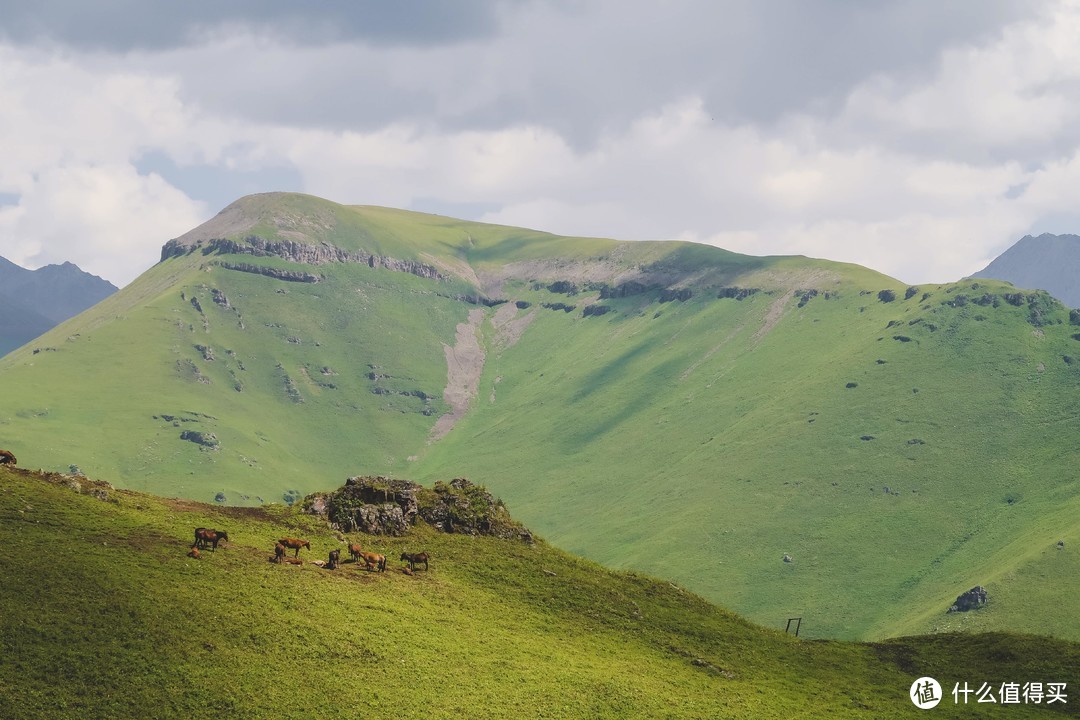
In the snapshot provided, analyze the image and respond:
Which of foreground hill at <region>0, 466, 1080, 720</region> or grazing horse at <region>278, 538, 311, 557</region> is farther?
grazing horse at <region>278, 538, 311, 557</region>

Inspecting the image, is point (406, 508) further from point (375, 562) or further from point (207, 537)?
point (207, 537)

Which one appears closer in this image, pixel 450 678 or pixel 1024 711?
pixel 450 678

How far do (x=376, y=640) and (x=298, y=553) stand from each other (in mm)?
12634

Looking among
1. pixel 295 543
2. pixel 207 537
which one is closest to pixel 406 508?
pixel 295 543

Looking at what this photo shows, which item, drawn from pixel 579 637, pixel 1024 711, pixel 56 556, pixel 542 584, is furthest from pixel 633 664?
pixel 56 556

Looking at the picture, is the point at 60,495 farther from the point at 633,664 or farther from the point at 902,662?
the point at 902,662

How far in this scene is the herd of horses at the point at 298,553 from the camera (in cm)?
8594

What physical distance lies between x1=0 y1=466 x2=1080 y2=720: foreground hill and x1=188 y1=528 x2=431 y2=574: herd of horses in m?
1.03

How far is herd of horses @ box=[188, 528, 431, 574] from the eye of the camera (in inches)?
3383

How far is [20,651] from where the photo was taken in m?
68.1

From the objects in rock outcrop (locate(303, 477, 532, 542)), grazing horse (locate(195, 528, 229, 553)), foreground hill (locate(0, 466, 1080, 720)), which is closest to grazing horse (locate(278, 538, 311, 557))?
foreground hill (locate(0, 466, 1080, 720))

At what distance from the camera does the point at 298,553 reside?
89.2 m

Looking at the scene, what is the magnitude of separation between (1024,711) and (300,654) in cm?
5299

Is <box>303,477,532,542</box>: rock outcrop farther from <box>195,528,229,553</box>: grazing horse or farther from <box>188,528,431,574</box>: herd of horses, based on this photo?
<box>195,528,229,553</box>: grazing horse
